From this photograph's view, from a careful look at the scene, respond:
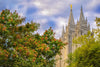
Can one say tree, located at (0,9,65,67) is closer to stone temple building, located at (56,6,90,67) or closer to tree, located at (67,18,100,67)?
tree, located at (67,18,100,67)

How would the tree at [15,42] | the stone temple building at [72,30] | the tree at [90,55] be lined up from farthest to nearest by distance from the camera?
1. the stone temple building at [72,30]
2. the tree at [90,55]
3. the tree at [15,42]

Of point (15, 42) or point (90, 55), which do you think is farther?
point (90, 55)

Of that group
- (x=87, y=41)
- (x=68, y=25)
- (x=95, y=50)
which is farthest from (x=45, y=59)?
(x=68, y=25)

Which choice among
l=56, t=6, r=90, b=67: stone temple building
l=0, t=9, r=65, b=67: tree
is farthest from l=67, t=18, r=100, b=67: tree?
Result: l=56, t=6, r=90, b=67: stone temple building

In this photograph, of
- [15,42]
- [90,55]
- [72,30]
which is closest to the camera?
[15,42]

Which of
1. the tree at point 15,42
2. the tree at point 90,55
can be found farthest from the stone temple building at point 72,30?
the tree at point 15,42

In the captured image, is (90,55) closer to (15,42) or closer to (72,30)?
(15,42)

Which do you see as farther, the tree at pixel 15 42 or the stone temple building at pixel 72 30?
the stone temple building at pixel 72 30

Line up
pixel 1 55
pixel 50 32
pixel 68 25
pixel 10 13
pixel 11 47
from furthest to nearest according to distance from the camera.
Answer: pixel 68 25 < pixel 50 32 < pixel 10 13 < pixel 11 47 < pixel 1 55

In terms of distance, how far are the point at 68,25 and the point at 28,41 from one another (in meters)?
50.9

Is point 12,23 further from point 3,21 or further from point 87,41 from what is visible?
point 87,41

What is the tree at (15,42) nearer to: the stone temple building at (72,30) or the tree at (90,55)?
the tree at (90,55)

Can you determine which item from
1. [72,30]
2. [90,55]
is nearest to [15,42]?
[90,55]

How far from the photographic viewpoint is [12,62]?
28.9 feet
